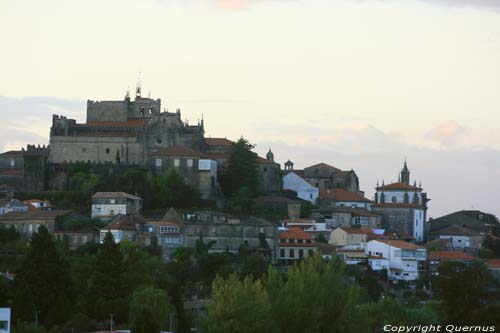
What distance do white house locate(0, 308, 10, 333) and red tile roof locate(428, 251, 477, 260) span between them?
4350 centimetres

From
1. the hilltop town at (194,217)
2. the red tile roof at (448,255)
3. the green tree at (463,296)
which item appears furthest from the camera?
the red tile roof at (448,255)

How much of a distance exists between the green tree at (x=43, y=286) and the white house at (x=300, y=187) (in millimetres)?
39651

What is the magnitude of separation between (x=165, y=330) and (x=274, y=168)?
43142mm

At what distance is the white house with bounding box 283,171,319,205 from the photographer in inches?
4535

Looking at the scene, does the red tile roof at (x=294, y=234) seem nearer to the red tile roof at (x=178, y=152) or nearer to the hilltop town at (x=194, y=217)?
the hilltop town at (x=194, y=217)

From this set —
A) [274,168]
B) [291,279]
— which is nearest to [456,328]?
[291,279]

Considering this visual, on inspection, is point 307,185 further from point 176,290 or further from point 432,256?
point 176,290

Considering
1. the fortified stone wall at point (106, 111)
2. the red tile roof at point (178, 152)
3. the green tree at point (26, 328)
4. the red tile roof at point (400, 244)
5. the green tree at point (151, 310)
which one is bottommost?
the green tree at point (26, 328)

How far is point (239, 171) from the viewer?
108000 millimetres

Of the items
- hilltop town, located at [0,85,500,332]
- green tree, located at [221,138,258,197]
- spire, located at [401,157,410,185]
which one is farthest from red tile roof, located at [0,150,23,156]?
A: spire, located at [401,157,410,185]

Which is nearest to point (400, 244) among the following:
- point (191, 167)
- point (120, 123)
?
point (191, 167)

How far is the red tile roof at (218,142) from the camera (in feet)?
373

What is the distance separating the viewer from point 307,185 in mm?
115688

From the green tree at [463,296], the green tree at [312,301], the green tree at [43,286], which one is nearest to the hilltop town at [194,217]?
the green tree at [43,286]
